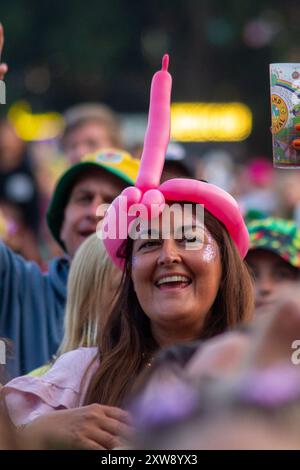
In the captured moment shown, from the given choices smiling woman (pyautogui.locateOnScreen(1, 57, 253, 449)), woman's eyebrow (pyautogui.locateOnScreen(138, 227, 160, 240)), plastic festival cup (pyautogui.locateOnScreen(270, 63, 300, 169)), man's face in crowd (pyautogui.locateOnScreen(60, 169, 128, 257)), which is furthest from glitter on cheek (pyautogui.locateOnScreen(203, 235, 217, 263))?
man's face in crowd (pyautogui.locateOnScreen(60, 169, 128, 257))

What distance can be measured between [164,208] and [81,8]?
923 inches

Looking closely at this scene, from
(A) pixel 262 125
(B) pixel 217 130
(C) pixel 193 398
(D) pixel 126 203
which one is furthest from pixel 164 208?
(A) pixel 262 125

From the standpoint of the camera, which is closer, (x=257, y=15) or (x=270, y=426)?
(x=270, y=426)

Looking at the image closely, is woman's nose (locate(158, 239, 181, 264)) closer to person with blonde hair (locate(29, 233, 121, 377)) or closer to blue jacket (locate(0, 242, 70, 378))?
person with blonde hair (locate(29, 233, 121, 377))

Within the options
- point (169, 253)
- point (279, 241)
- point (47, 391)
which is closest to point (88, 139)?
point (279, 241)

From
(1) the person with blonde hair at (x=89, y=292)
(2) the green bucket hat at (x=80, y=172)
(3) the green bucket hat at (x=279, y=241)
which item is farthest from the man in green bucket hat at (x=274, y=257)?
(1) the person with blonde hair at (x=89, y=292)

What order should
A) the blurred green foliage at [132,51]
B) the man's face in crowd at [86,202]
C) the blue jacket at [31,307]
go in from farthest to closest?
the blurred green foliage at [132,51]
the man's face in crowd at [86,202]
the blue jacket at [31,307]

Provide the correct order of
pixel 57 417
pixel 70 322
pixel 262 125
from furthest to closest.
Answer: pixel 262 125
pixel 70 322
pixel 57 417

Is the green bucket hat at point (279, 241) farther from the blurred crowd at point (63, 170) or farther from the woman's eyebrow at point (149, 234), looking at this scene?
the woman's eyebrow at point (149, 234)

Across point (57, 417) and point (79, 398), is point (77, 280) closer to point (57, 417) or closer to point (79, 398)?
point (79, 398)

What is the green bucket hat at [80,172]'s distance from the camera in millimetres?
5469

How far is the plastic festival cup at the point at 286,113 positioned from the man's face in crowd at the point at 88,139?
4063 mm

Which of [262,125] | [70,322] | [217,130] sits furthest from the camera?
[262,125]

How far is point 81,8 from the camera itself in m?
26.7
